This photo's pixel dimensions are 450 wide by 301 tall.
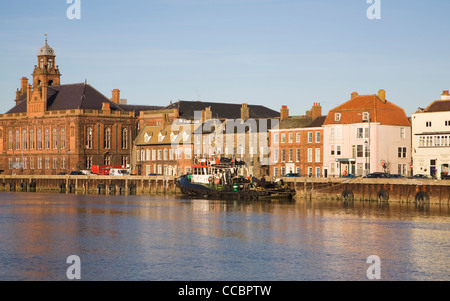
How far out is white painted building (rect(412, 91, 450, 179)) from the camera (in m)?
98.6

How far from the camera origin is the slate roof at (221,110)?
16138 centimetres

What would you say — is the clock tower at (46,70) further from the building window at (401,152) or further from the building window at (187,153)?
the building window at (401,152)

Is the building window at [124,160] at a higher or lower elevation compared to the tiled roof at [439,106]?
lower

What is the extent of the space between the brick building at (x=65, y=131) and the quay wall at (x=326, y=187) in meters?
20.8

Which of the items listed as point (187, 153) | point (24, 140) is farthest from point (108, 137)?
point (187, 153)

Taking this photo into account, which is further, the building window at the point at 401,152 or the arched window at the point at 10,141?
the arched window at the point at 10,141

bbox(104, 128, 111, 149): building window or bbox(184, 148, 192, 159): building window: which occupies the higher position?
bbox(104, 128, 111, 149): building window

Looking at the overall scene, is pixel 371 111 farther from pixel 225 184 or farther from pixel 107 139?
pixel 107 139

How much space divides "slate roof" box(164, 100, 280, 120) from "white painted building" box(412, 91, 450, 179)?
199 feet

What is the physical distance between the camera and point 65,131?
16112 cm

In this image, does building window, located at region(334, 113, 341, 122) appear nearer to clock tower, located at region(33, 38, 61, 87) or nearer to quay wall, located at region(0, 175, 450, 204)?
quay wall, located at region(0, 175, 450, 204)

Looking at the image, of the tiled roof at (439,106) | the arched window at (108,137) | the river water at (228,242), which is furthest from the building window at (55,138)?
the tiled roof at (439,106)

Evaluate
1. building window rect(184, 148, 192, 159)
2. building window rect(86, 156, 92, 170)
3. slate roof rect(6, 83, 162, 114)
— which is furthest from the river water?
slate roof rect(6, 83, 162, 114)

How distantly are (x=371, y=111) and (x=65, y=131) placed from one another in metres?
76.0
